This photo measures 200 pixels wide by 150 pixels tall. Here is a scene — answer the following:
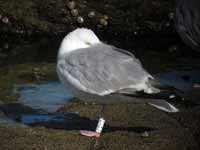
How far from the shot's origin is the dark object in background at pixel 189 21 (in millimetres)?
9016

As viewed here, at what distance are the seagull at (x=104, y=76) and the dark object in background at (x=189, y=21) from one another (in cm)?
286

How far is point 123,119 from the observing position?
662 centimetres

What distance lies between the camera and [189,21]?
9.13 metres

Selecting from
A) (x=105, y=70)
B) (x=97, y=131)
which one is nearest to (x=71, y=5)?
(x=105, y=70)

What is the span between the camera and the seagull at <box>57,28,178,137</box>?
608 cm

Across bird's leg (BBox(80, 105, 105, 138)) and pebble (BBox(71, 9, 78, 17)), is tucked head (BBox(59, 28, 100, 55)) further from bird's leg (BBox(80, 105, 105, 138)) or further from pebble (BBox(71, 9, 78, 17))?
pebble (BBox(71, 9, 78, 17))

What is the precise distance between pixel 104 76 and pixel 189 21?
3.25 m

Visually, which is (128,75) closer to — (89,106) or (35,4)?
(89,106)

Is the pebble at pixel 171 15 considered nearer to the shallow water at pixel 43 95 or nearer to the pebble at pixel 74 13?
the pebble at pixel 74 13

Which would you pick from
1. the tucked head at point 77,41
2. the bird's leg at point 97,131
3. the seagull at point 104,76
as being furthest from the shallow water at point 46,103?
the tucked head at point 77,41

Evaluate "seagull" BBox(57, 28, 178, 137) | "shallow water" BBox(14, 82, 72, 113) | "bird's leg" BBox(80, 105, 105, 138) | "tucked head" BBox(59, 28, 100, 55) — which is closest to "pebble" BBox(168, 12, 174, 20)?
"shallow water" BBox(14, 82, 72, 113)

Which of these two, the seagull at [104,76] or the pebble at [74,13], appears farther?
the pebble at [74,13]

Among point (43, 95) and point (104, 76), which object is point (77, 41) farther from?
point (43, 95)

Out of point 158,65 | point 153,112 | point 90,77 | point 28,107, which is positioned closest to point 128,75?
point 90,77
